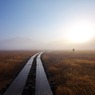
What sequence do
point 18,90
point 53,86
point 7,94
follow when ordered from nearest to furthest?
point 7,94 < point 18,90 < point 53,86

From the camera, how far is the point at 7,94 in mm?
10062

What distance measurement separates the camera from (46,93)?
1040 cm

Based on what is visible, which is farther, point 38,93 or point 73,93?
point 73,93

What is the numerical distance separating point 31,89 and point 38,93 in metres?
1.22

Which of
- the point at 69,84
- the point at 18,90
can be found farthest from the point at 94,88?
the point at 18,90

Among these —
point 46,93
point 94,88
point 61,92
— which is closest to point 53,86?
point 61,92

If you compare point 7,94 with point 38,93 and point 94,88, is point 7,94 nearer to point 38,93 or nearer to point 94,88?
point 38,93

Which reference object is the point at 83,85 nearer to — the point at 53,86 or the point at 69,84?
the point at 69,84

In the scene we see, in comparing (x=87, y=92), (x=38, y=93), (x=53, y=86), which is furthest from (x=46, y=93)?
(x=87, y=92)

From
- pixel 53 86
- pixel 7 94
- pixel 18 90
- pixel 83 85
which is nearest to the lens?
pixel 7 94

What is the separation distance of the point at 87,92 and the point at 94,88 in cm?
130

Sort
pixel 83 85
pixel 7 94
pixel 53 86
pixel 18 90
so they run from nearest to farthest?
pixel 7 94
pixel 18 90
pixel 53 86
pixel 83 85

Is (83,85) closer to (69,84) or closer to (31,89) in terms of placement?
(69,84)

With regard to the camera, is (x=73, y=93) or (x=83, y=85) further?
(x=83, y=85)
